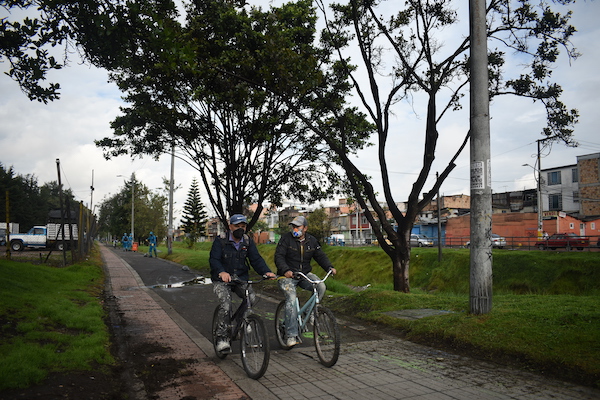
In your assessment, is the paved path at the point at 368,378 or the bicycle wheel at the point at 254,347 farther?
the bicycle wheel at the point at 254,347

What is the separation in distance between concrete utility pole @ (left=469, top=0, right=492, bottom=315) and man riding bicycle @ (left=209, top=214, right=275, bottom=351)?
3202 mm

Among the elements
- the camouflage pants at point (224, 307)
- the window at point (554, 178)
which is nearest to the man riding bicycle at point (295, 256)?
the camouflage pants at point (224, 307)

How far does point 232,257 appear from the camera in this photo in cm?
592

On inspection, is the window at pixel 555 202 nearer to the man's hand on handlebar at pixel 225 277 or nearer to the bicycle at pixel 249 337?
the bicycle at pixel 249 337

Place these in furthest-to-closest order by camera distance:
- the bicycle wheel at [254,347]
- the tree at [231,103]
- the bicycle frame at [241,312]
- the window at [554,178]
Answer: the window at [554,178]
the tree at [231,103]
the bicycle frame at [241,312]
the bicycle wheel at [254,347]

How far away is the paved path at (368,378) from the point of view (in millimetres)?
4559

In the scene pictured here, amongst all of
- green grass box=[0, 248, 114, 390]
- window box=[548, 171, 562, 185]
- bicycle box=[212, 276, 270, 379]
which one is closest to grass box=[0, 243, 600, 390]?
green grass box=[0, 248, 114, 390]

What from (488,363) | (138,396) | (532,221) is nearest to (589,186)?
(532,221)

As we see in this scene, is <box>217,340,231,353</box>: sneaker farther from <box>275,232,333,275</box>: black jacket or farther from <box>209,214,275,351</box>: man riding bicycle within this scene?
<box>275,232,333,275</box>: black jacket

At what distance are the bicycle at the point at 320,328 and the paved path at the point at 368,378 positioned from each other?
0.15 meters

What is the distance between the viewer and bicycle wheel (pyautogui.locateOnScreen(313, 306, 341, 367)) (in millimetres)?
5371

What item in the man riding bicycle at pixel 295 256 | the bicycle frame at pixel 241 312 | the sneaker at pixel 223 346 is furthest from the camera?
the man riding bicycle at pixel 295 256

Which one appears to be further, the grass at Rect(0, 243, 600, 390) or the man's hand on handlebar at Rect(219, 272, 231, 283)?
the man's hand on handlebar at Rect(219, 272, 231, 283)

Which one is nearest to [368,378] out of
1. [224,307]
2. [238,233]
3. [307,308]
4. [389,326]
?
[307,308]
